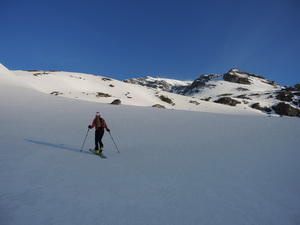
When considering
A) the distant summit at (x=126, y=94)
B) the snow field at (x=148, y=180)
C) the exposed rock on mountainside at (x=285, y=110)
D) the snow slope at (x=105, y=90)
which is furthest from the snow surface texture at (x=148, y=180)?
the exposed rock on mountainside at (x=285, y=110)

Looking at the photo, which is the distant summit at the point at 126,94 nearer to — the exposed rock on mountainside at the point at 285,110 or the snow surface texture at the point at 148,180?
the exposed rock on mountainside at the point at 285,110

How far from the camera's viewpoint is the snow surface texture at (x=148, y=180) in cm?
408

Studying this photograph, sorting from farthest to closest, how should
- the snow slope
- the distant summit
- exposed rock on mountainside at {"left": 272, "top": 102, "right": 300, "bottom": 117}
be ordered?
exposed rock on mountainside at {"left": 272, "top": 102, "right": 300, "bottom": 117}
the snow slope
the distant summit

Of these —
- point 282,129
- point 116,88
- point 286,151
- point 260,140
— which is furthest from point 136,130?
point 116,88

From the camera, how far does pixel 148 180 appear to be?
5969mm

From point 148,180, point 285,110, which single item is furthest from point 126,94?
point 285,110

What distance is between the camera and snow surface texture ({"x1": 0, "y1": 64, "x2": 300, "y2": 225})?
13.4 feet

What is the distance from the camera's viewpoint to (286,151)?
9.25 m

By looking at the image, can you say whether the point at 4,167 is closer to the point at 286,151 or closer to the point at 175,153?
the point at 175,153

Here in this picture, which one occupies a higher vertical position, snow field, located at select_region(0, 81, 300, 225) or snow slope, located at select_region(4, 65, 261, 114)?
snow slope, located at select_region(4, 65, 261, 114)

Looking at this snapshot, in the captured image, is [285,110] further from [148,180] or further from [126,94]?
[148,180]

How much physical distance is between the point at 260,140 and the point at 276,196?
7000mm

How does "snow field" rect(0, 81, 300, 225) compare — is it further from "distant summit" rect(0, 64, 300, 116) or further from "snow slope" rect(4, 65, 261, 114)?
"snow slope" rect(4, 65, 261, 114)

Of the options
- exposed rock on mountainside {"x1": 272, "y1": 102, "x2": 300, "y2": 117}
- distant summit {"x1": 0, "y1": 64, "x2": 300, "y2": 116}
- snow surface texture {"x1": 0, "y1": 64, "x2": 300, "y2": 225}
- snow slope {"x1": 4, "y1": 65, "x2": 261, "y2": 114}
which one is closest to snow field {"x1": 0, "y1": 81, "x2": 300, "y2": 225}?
snow surface texture {"x1": 0, "y1": 64, "x2": 300, "y2": 225}
